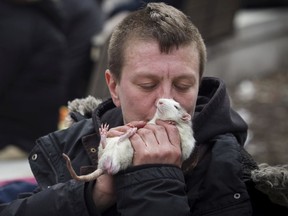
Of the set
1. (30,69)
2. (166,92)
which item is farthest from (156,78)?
(30,69)

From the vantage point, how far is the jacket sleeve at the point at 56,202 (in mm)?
2213

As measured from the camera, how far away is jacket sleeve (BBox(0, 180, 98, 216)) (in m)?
2.21

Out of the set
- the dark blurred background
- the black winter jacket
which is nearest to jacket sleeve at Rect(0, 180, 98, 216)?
the black winter jacket

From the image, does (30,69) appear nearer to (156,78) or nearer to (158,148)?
(156,78)

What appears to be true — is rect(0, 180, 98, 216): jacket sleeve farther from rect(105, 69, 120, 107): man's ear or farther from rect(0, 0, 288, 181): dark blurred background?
rect(0, 0, 288, 181): dark blurred background

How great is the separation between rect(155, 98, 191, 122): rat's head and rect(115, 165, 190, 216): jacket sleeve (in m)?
0.15

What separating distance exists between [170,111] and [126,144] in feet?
0.53

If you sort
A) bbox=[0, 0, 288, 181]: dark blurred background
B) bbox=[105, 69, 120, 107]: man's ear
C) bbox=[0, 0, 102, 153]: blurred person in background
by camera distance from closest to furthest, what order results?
bbox=[105, 69, 120, 107]: man's ear < bbox=[0, 0, 102, 153]: blurred person in background < bbox=[0, 0, 288, 181]: dark blurred background

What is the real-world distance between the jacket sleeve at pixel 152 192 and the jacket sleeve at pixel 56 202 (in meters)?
0.14

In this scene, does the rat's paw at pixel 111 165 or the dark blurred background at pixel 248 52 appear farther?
the dark blurred background at pixel 248 52

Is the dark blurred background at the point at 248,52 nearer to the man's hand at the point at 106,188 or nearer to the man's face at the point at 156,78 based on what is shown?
the man's face at the point at 156,78

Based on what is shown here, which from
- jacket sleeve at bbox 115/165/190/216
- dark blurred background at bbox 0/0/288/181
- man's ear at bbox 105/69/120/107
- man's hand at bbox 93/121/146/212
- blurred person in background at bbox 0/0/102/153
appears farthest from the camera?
dark blurred background at bbox 0/0/288/181

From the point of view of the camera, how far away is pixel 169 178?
2117mm

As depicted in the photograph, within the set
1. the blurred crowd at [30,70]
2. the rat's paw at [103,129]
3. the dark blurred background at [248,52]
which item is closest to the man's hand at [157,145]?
the rat's paw at [103,129]
